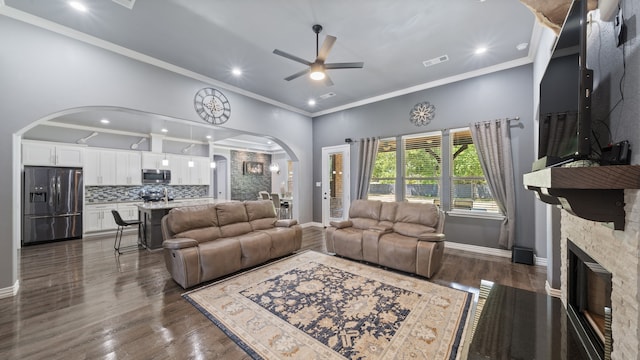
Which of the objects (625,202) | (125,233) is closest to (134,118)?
(125,233)

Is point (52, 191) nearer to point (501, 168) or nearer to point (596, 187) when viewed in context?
point (596, 187)

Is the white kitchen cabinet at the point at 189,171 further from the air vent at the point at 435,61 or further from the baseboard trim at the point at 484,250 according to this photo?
the baseboard trim at the point at 484,250

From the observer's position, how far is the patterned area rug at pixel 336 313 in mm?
1882

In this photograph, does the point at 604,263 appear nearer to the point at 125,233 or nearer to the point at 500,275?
the point at 500,275

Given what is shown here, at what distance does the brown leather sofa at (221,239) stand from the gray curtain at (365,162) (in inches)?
85.6

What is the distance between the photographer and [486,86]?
4.26 m

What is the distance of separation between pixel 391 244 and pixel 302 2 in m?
3.31

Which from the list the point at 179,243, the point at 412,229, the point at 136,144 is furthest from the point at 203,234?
the point at 136,144

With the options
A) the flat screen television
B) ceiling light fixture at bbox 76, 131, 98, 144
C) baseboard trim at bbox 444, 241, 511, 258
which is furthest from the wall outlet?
ceiling light fixture at bbox 76, 131, 98, 144

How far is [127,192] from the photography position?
672cm

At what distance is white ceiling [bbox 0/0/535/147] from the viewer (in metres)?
2.71

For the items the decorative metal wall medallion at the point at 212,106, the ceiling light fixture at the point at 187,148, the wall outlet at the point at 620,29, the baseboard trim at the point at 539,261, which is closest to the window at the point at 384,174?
the baseboard trim at the point at 539,261

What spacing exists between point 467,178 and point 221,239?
4.51 metres

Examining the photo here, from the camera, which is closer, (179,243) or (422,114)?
(179,243)
